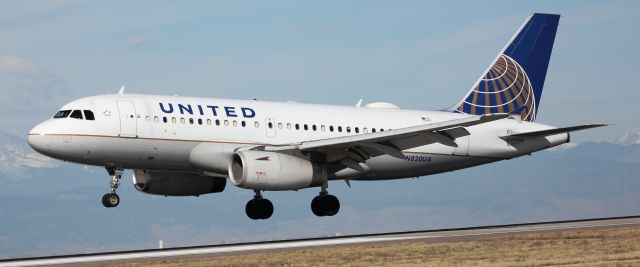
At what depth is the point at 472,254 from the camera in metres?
36.9

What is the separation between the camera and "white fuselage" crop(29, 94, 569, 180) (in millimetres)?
44375

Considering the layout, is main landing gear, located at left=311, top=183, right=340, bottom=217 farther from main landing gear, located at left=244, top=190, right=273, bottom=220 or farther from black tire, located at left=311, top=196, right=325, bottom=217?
main landing gear, located at left=244, top=190, right=273, bottom=220

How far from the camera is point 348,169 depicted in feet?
162

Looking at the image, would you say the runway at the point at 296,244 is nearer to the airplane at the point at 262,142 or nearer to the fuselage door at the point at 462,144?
the airplane at the point at 262,142

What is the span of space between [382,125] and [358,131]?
1330 mm

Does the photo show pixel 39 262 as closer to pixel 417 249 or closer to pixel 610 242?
pixel 417 249

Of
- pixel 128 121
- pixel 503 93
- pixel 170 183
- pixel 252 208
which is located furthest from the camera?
pixel 503 93

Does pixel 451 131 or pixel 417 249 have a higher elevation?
pixel 451 131

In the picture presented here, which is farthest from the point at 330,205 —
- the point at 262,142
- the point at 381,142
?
the point at 262,142

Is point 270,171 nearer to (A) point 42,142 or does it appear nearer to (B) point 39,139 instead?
(A) point 42,142

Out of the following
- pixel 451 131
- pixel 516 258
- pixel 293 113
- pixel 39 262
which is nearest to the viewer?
pixel 516 258

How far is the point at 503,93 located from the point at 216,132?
57.2 ft

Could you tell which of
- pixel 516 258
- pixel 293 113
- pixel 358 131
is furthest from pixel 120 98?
pixel 516 258

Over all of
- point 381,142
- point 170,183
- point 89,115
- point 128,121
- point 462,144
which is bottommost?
point 170,183
